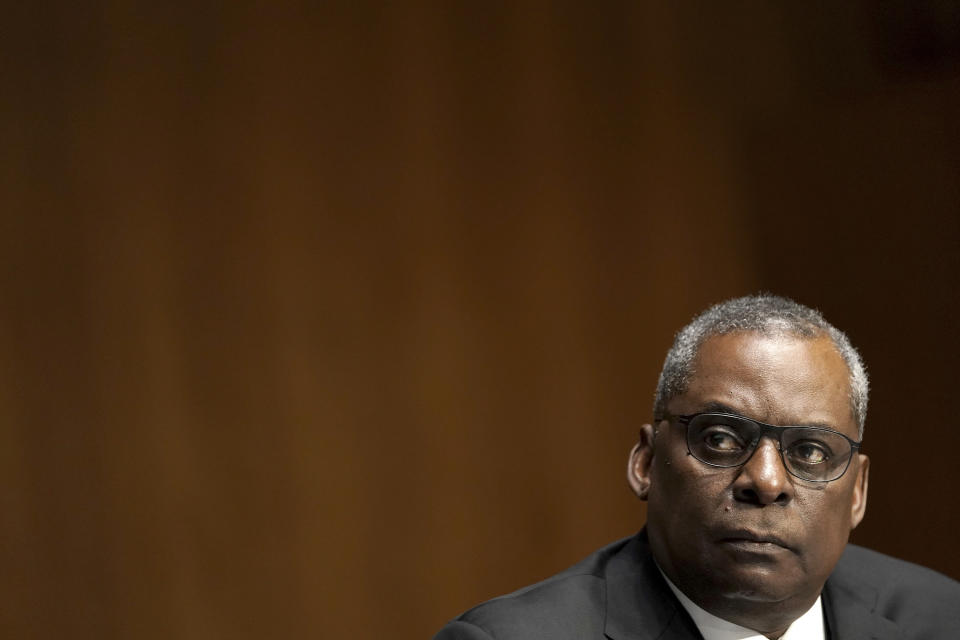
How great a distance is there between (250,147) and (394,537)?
1.19m

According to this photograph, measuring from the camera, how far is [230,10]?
3082 mm

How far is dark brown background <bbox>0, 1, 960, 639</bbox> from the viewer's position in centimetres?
285

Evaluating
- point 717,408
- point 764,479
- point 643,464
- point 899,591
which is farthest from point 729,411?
point 899,591

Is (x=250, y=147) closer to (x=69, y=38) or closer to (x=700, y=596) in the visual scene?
(x=69, y=38)

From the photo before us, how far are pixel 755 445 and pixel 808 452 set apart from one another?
98mm

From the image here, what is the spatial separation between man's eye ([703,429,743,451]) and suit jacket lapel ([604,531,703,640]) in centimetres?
27

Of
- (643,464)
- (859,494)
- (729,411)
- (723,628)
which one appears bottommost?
(723,628)

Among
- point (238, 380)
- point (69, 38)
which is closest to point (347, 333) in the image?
point (238, 380)

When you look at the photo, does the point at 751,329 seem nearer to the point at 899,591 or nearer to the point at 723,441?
the point at 723,441

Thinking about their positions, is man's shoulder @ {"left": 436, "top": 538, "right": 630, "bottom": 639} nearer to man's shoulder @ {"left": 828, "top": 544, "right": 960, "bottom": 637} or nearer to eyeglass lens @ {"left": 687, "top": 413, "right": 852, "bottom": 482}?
eyeglass lens @ {"left": 687, "top": 413, "right": 852, "bottom": 482}

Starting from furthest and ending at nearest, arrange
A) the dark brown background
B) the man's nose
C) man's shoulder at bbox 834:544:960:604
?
the dark brown background, man's shoulder at bbox 834:544:960:604, the man's nose

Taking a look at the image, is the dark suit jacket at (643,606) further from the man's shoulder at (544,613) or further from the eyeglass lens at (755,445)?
the eyeglass lens at (755,445)

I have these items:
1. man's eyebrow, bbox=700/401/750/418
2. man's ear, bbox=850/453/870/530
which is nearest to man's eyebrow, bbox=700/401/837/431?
man's eyebrow, bbox=700/401/750/418

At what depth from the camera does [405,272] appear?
3348 millimetres
